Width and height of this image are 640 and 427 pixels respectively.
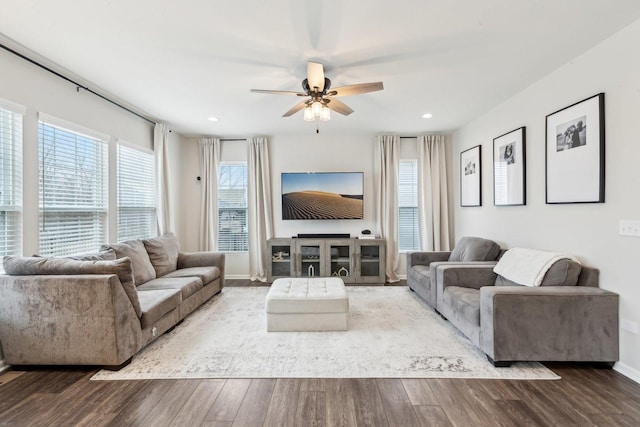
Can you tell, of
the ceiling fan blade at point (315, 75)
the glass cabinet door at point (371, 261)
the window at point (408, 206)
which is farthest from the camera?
the window at point (408, 206)

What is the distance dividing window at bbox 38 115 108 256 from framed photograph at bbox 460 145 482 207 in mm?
4947

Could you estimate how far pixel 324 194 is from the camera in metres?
5.05

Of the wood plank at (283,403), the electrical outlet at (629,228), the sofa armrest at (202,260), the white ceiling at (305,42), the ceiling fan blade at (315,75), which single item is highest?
the white ceiling at (305,42)

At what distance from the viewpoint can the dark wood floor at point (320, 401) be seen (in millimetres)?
1734

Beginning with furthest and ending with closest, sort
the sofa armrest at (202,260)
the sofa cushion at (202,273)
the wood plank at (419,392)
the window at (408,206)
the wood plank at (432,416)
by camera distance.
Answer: the window at (408,206), the sofa armrest at (202,260), the sofa cushion at (202,273), the wood plank at (419,392), the wood plank at (432,416)

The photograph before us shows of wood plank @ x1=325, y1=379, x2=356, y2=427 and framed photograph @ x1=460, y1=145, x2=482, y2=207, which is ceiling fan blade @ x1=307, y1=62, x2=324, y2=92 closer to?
wood plank @ x1=325, y1=379, x2=356, y2=427

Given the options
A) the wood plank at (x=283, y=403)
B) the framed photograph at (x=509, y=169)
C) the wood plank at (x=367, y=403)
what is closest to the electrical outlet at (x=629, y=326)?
the framed photograph at (x=509, y=169)

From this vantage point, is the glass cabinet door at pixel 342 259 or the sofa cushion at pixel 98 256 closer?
the sofa cushion at pixel 98 256

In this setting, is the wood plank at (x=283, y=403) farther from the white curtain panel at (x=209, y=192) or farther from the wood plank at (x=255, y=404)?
the white curtain panel at (x=209, y=192)

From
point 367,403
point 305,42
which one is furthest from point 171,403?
point 305,42

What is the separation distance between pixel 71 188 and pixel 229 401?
8.92 ft

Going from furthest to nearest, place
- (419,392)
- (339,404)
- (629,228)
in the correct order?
1. (629,228)
2. (419,392)
3. (339,404)

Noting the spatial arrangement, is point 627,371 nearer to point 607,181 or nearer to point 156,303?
point 607,181

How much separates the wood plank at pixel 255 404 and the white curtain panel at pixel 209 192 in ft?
11.2
